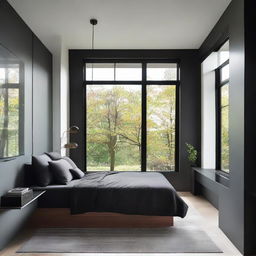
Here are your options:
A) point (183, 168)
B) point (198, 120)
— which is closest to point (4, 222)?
point (183, 168)

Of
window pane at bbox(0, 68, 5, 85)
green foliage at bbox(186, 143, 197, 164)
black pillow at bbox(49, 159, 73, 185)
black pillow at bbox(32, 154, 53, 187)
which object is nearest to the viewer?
window pane at bbox(0, 68, 5, 85)

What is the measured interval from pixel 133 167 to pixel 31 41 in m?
3.19

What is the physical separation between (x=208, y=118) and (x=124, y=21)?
99.9 inches

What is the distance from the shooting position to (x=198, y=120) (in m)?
5.50

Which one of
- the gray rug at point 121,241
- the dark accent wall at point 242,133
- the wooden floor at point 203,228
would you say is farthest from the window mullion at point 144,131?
the dark accent wall at point 242,133

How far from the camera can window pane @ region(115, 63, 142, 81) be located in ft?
18.4

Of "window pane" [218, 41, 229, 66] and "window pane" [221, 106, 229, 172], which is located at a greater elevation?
"window pane" [218, 41, 229, 66]

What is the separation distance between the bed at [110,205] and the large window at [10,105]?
787 mm

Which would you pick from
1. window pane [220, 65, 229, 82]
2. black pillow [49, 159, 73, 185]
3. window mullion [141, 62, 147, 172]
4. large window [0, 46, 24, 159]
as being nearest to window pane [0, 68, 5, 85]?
large window [0, 46, 24, 159]

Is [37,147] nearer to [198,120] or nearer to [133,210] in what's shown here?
[133,210]

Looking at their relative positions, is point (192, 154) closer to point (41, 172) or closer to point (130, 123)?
point (130, 123)

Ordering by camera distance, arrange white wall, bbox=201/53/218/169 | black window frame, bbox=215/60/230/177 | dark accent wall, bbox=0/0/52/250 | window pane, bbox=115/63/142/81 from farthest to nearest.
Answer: window pane, bbox=115/63/142/81
white wall, bbox=201/53/218/169
black window frame, bbox=215/60/230/177
dark accent wall, bbox=0/0/52/250

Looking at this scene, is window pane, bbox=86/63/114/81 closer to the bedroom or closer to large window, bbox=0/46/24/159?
the bedroom

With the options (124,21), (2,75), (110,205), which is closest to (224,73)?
(124,21)
